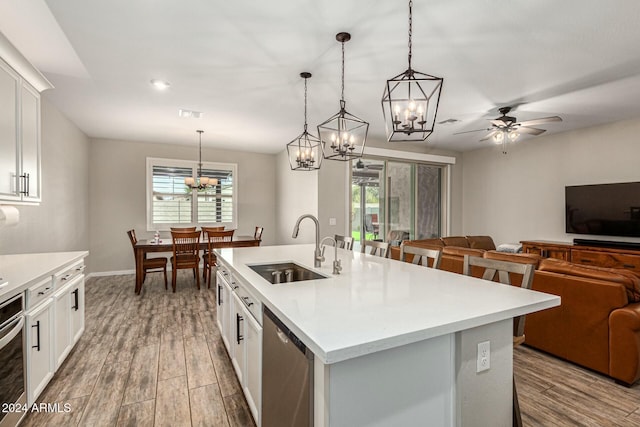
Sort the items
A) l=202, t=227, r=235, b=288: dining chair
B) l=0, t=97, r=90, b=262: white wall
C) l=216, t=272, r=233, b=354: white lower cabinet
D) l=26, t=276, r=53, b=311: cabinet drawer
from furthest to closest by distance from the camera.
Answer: l=202, t=227, r=235, b=288: dining chair, l=0, t=97, r=90, b=262: white wall, l=216, t=272, r=233, b=354: white lower cabinet, l=26, t=276, r=53, b=311: cabinet drawer

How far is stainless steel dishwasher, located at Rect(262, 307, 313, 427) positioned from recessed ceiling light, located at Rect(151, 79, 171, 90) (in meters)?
2.90

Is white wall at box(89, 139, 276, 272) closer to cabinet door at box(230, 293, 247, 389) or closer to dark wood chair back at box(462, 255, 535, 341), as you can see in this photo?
cabinet door at box(230, 293, 247, 389)

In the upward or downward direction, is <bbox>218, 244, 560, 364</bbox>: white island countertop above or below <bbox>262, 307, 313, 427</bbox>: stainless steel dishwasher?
above

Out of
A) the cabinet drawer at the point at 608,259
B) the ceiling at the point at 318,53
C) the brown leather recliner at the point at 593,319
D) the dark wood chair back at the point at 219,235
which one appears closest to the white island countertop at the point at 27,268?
the ceiling at the point at 318,53

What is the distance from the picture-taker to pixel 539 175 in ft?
18.8

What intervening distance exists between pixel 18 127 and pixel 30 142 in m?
0.21

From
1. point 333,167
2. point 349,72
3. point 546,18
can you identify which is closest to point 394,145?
point 333,167

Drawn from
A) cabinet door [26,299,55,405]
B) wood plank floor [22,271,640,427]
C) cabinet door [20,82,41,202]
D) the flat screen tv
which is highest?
cabinet door [20,82,41,202]

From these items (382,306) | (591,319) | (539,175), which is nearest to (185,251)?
(382,306)

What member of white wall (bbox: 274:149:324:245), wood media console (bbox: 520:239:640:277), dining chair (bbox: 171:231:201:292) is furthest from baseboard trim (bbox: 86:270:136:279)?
wood media console (bbox: 520:239:640:277)

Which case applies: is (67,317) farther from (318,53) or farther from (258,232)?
(258,232)

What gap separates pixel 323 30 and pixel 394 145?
160 inches

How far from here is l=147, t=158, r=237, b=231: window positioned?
629 centimetres

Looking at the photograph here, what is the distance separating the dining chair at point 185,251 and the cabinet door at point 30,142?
2296mm
